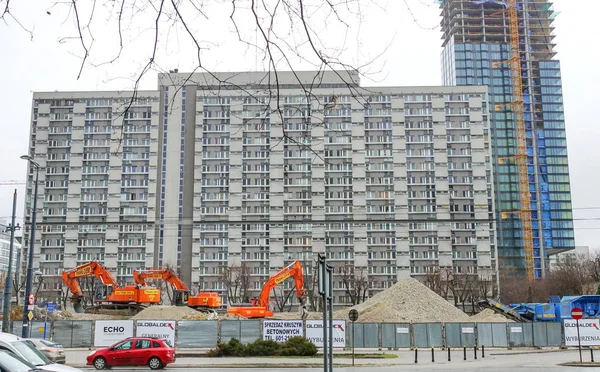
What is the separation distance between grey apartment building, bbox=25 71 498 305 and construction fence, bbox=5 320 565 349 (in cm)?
5474

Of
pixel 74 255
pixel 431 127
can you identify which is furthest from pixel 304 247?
pixel 74 255

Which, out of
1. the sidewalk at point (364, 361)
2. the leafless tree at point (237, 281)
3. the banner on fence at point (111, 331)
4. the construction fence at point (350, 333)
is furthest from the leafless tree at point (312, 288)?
the sidewalk at point (364, 361)

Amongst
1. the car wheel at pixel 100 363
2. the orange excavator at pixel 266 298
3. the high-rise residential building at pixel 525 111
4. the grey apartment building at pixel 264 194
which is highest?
the high-rise residential building at pixel 525 111

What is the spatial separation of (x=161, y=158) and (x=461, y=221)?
49653 mm

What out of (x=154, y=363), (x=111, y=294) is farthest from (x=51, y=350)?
(x=111, y=294)

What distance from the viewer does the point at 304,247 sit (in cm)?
9775

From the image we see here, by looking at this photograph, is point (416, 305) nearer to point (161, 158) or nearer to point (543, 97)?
point (161, 158)

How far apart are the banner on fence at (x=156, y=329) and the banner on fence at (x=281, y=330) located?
5613 mm

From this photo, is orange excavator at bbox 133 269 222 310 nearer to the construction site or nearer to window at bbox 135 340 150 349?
the construction site

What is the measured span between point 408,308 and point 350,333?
14.3 meters

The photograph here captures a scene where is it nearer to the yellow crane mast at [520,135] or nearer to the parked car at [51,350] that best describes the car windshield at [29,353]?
the parked car at [51,350]

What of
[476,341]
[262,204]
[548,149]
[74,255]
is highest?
[548,149]

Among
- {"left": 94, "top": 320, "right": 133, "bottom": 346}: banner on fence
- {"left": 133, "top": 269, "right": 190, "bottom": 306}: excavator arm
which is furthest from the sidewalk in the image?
{"left": 133, "top": 269, "right": 190, "bottom": 306}: excavator arm

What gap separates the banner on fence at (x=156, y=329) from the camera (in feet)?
120
